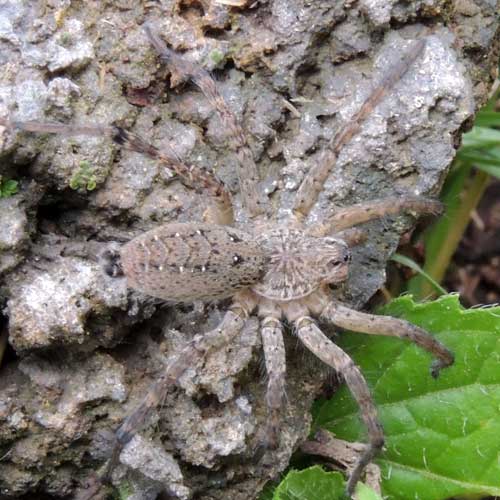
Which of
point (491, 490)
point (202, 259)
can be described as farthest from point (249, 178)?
point (491, 490)

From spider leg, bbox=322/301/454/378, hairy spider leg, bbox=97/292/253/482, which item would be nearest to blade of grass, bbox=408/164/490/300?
spider leg, bbox=322/301/454/378

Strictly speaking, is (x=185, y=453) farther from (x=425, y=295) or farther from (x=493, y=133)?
(x=493, y=133)

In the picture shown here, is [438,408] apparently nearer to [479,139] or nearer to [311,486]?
[311,486]

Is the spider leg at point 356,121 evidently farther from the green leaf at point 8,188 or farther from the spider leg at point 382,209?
the green leaf at point 8,188

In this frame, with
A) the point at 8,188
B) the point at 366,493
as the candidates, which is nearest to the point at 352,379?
the point at 366,493

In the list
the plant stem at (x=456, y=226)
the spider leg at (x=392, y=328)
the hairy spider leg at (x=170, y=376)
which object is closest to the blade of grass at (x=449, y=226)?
the plant stem at (x=456, y=226)
